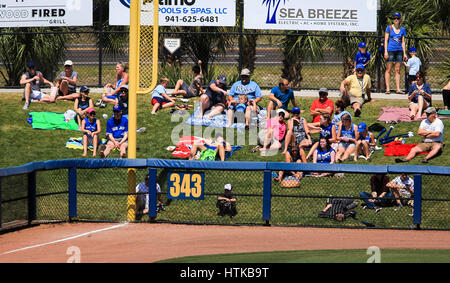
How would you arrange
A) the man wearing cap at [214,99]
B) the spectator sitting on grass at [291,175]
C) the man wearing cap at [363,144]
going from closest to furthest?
the spectator sitting on grass at [291,175]
the man wearing cap at [363,144]
the man wearing cap at [214,99]

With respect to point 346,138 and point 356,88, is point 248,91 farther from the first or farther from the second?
point 346,138

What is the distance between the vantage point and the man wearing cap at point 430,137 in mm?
15336

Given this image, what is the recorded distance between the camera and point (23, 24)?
65.5ft

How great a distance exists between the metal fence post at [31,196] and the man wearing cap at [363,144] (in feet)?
22.0

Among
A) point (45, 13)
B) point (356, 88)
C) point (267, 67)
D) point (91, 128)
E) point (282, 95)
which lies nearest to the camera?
point (91, 128)

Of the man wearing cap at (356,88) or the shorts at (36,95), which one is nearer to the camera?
the man wearing cap at (356,88)

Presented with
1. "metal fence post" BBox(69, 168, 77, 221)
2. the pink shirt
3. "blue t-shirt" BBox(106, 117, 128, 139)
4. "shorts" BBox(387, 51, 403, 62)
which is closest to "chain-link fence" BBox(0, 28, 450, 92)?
"shorts" BBox(387, 51, 403, 62)

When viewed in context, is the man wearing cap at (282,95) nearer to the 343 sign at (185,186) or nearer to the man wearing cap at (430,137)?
the man wearing cap at (430,137)

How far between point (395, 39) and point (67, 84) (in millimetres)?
8623

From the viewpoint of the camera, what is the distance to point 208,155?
1531 centimetres

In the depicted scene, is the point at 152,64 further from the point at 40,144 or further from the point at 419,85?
the point at 419,85

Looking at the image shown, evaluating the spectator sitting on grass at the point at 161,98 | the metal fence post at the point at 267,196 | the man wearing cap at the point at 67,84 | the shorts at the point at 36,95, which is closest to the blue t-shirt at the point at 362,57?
the spectator sitting on grass at the point at 161,98

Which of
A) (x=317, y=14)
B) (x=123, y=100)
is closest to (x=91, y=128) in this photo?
(x=123, y=100)
